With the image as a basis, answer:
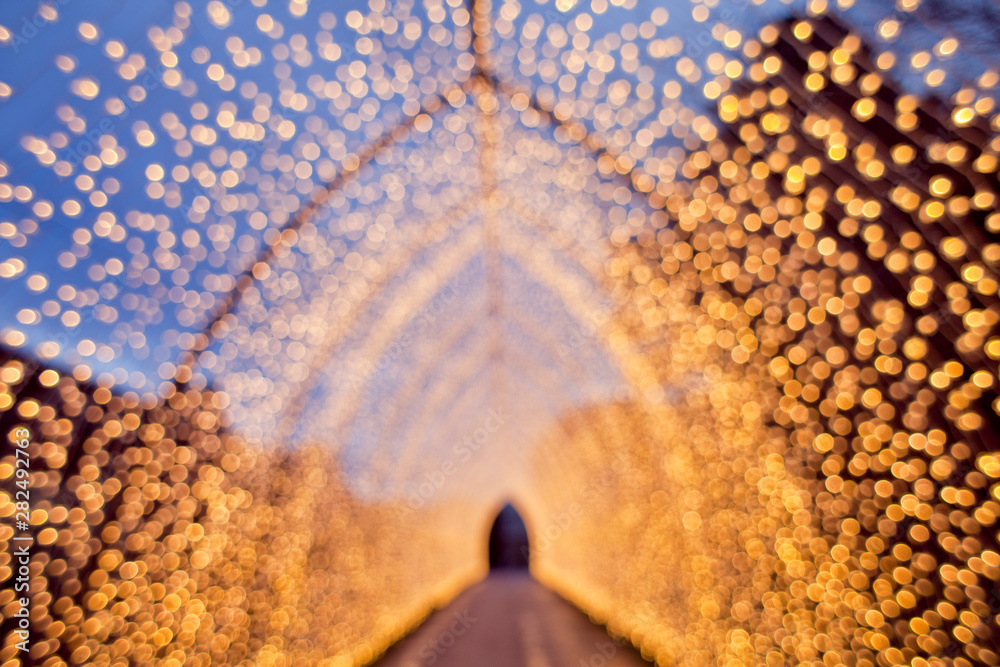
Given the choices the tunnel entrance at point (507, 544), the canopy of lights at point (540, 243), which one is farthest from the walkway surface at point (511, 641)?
the tunnel entrance at point (507, 544)

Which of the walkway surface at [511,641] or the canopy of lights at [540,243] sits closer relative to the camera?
the canopy of lights at [540,243]

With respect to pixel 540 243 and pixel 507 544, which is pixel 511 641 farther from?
pixel 507 544

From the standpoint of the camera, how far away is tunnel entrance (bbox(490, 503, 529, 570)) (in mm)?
31406

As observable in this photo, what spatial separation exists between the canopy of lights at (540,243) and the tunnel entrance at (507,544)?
25.9 metres

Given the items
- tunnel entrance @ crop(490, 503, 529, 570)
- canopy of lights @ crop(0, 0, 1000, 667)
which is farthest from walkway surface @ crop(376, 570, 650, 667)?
tunnel entrance @ crop(490, 503, 529, 570)

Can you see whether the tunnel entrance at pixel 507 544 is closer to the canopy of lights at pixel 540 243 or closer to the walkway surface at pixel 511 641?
the walkway surface at pixel 511 641

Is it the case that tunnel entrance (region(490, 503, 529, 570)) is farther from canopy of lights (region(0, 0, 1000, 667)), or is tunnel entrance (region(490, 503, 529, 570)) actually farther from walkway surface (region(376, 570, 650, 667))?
canopy of lights (region(0, 0, 1000, 667))

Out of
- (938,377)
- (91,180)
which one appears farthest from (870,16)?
(91,180)

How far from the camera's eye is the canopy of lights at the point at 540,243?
264 centimetres

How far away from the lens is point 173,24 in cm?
317

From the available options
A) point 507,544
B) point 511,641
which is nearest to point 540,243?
point 511,641

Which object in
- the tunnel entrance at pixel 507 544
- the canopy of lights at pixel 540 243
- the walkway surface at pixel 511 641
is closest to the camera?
the canopy of lights at pixel 540 243

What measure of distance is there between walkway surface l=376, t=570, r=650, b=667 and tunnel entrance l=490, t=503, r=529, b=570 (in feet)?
55.0

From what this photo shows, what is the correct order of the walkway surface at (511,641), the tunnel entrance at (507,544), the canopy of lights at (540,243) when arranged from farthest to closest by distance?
1. the tunnel entrance at (507,544)
2. the walkway surface at (511,641)
3. the canopy of lights at (540,243)
